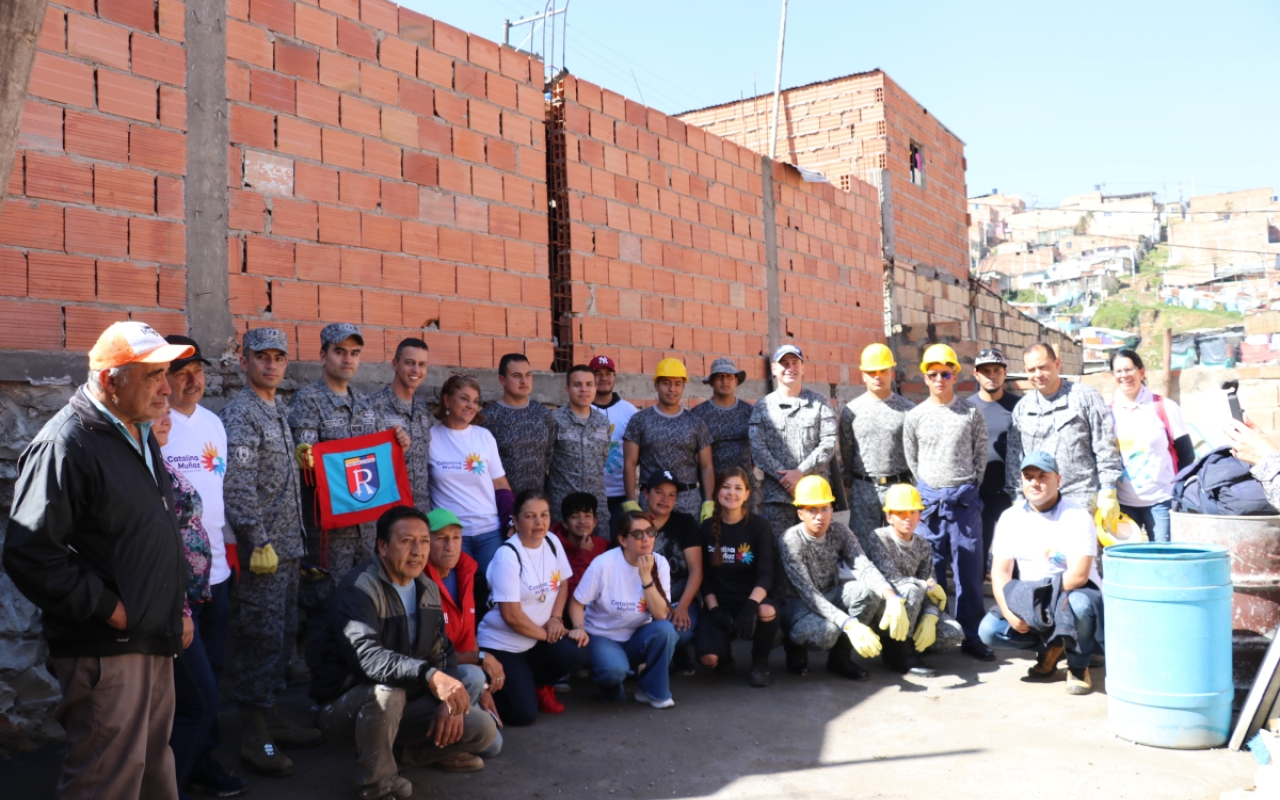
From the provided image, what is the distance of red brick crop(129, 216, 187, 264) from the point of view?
426cm

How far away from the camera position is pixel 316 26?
501 cm

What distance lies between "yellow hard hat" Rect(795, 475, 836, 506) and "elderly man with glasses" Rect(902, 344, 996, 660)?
0.78 m

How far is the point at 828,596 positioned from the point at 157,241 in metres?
3.98

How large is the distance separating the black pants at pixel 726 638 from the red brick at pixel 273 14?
393 cm

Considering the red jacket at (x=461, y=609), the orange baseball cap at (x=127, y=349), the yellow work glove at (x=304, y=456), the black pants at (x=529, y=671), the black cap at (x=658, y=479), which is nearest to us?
the orange baseball cap at (x=127, y=349)

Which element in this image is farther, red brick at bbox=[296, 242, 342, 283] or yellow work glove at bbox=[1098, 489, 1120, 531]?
yellow work glove at bbox=[1098, 489, 1120, 531]

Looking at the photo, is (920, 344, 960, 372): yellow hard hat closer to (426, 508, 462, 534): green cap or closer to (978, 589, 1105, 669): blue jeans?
(978, 589, 1105, 669): blue jeans

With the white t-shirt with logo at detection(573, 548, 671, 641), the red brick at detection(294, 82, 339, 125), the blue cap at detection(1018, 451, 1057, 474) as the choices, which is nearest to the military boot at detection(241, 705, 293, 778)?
the white t-shirt with logo at detection(573, 548, 671, 641)

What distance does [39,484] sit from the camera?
2604 mm

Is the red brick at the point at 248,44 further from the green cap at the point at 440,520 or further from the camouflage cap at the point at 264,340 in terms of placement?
the green cap at the point at 440,520

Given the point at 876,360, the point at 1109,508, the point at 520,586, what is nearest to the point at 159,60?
the point at 520,586

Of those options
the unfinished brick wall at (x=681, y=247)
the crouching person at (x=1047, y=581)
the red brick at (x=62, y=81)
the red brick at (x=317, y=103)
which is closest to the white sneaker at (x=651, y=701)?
the crouching person at (x=1047, y=581)

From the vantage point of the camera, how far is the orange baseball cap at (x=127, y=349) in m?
2.77

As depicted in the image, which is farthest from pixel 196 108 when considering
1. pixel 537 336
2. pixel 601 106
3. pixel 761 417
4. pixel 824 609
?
pixel 824 609
